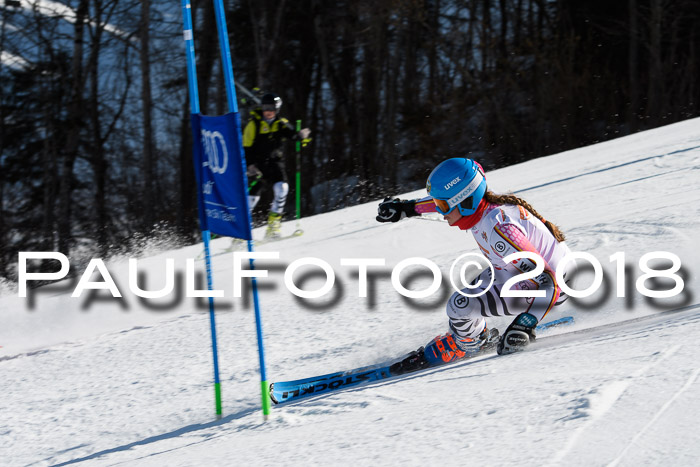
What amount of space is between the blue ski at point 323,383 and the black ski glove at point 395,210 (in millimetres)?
869

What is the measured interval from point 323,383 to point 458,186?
1375 millimetres

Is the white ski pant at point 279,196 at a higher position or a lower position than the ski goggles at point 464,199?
higher

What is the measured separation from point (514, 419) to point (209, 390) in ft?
7.56

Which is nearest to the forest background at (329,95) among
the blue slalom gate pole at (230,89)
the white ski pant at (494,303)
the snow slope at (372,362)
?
the snow slope at (372,362)

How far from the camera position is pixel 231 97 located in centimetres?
398

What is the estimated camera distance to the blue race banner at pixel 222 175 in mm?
4074

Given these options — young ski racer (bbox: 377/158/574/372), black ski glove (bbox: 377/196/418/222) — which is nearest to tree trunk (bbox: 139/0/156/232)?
black ski glove (bbox: 377/196/418/222)

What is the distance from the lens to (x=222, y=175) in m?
4.17

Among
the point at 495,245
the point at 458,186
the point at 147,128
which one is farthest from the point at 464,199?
the point at 147,128

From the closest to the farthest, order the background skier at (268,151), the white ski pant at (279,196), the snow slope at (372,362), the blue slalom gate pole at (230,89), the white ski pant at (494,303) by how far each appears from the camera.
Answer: the snow slope at (372,362), the blue slalom gate pole at (230,89), the white ski pant at (494,303), the background skier at (268,151), the white ski pant at (279,196)

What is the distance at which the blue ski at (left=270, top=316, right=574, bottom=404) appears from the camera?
180 inches

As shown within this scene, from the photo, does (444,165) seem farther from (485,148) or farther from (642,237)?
(485,148)

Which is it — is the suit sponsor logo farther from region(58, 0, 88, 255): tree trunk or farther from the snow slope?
region(58, 0, 88, 255): tree trunk

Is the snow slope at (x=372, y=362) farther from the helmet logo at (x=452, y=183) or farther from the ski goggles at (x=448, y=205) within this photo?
the helmet logo at (x=452, y=183)
